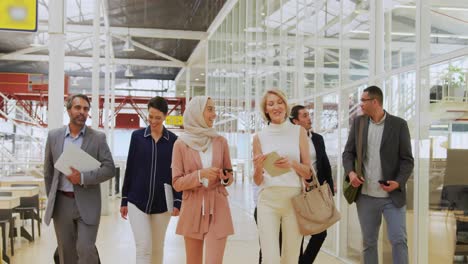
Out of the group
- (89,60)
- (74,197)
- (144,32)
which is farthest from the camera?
(89,60)

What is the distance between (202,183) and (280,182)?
531 mm

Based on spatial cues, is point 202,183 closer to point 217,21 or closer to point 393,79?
point 393,79

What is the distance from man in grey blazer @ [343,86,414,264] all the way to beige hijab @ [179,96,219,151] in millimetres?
1409

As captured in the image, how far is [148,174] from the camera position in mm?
4375

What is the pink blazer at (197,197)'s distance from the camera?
3.68m

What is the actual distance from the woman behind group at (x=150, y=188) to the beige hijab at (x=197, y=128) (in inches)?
24.4

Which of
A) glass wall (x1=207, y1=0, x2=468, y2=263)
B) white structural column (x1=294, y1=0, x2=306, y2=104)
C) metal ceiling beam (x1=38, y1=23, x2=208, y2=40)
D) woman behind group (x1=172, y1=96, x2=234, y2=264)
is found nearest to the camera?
woman behind group (x1=172, y1=96, x2=234, y2=264)

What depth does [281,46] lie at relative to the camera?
35.2 feet

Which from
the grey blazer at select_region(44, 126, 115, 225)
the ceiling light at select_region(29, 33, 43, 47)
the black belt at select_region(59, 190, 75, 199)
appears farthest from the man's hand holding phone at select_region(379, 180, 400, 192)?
the ceiling light at select_region(29, 33, 43, 47)

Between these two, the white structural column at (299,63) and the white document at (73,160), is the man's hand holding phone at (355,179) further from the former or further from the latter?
the white structural column at (299,63)

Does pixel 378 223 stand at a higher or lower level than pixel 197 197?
lower

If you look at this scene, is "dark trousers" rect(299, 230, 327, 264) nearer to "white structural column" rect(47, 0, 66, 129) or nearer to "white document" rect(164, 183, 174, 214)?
"white document" rect(164, 183, 174, 214)

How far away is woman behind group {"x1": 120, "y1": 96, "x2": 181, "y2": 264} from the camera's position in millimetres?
4305

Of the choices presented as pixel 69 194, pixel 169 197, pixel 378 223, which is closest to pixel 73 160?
pixel 69 194
